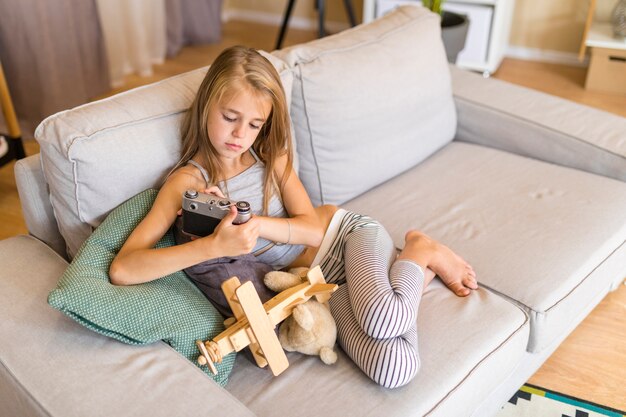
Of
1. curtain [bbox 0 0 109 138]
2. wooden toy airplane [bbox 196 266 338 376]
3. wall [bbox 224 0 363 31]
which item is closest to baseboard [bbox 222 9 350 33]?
wall [bbox 224 0 363 31]

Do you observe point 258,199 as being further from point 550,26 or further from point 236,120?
point 550,26

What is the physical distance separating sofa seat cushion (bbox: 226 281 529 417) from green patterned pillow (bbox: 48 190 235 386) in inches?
3.9

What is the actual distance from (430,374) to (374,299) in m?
0.18

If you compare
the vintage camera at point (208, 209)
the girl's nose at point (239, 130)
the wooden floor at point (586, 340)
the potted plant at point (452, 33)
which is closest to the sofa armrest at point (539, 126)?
the wooden floor at point (586, 340)

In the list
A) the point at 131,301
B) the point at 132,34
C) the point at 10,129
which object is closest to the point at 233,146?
the point at 131,301

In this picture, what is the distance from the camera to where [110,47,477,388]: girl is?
4.13 feet

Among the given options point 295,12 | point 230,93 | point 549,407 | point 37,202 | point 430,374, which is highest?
point 230,93

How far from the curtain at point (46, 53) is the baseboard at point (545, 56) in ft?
7.71

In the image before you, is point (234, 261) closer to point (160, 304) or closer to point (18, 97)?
point (160, 304)

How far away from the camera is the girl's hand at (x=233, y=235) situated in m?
1.21

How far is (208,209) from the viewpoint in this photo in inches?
48.4

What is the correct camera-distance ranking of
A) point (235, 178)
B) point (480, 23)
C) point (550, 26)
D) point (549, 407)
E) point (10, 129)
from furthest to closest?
point (550, 26)
point (480, 23)
point (10, 129)
point (549, 407)
point (235, 178)

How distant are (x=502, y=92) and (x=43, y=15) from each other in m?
1.95

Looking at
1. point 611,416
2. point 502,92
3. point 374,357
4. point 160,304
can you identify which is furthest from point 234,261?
point 502,92
